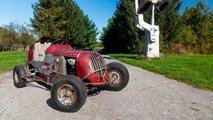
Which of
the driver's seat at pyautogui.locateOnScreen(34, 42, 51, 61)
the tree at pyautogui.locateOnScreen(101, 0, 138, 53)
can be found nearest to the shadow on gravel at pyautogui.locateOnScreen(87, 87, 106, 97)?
the driver's seat at pyautogui.locateOnScreen(34, 42, 51, 61)

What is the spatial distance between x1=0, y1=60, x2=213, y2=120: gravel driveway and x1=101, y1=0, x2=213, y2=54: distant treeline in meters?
21.1

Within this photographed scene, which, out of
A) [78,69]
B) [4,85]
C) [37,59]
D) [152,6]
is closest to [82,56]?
[78,69]

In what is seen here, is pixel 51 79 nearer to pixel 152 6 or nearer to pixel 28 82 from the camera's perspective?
pixel 28 82

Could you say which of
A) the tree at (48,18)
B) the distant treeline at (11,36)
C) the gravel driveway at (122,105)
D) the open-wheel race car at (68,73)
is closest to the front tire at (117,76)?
the open-wheel race car at (68,73)

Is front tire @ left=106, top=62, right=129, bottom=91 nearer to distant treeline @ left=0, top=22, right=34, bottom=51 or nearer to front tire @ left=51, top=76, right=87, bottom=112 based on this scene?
front tire @ left=51, top=76, right=87, bottom=112

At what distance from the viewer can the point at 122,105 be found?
6.60 meters

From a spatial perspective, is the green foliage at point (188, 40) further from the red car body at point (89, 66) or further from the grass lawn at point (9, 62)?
the red car body at point (89, 66)

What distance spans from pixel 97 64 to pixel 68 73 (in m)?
0.88

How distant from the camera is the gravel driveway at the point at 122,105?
226 inches

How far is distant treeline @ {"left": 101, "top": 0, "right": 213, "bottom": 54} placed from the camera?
3052 centimetres

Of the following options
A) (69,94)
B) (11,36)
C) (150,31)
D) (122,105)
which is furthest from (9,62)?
(11,36)

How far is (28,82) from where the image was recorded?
9555mm

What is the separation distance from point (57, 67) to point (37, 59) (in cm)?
164

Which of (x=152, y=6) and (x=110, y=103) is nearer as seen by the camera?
(x=110, y=103)
